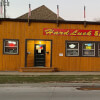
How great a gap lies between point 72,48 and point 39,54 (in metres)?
2.99

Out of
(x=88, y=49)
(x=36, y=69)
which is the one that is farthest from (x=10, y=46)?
(x=88, y=49)

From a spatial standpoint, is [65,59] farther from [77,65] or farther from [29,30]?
[29,30]

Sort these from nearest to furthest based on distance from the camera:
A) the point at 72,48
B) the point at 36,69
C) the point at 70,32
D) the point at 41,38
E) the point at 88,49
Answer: the point at 36,69 < the point at 41,38 < the point at 70,32 < the point at 72,48 < the point at 88,49

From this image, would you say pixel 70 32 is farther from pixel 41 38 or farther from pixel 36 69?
pixel 36 69

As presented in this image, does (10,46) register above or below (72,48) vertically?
above

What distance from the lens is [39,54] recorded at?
1582 centimetres

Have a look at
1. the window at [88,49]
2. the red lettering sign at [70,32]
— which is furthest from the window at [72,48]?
the red lettering sign at [70,32]

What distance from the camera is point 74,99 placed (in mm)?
6789

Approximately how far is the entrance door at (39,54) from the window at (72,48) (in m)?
2.18

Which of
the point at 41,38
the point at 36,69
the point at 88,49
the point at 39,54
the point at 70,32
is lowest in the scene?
the point at 36,69

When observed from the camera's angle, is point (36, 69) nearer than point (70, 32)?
Yes

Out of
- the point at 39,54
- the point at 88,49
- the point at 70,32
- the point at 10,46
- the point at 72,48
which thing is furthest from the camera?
the point at 39,54

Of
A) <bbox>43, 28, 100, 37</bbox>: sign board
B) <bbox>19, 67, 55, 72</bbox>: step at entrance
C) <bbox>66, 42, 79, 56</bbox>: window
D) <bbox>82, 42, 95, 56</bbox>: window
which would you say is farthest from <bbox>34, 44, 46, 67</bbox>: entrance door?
<bbox>82, 42, 95, 56</bbox>: window

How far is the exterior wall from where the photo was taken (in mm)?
14766
